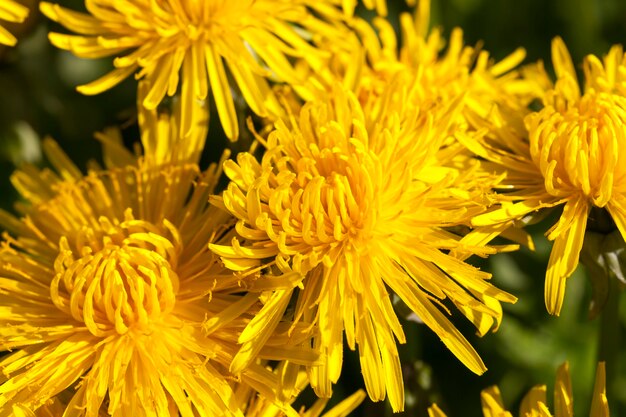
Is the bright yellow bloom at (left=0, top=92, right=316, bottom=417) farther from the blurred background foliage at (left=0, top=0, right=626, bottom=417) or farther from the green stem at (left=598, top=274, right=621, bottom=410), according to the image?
the green stem at (left=598, top=274, right=621, bottom=410)

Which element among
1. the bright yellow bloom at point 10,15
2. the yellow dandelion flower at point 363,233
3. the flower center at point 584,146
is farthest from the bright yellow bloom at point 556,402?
the bright yellow bloom at point 10,15

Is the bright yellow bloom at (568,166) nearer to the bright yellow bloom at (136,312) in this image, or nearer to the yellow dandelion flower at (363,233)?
the yellow dandelion flower at (363,233)

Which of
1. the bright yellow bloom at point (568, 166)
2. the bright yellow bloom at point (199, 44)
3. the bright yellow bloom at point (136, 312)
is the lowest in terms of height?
the bright yellow bloom at point (136, 312)

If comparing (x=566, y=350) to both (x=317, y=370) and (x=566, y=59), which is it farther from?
(x=317, y=370)

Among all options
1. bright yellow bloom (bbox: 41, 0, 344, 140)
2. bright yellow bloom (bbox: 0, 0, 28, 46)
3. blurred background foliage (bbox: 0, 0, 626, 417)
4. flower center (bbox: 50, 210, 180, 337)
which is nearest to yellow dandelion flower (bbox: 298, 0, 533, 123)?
bright yellow bloom (bbox: 41, 0, 344, 140)

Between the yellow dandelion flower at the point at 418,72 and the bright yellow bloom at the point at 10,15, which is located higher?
the bright yellow bloom at the point at 10,15

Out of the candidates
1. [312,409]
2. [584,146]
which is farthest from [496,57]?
[312,409]

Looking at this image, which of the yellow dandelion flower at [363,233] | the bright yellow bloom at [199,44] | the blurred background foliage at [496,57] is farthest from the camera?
the blurred background foliage at [496,57]
